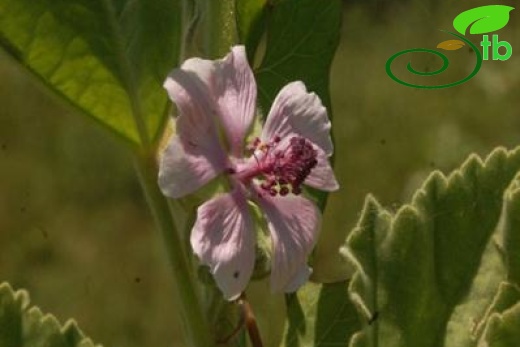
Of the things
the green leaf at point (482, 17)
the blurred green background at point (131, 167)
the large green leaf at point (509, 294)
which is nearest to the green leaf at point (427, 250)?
the large green leaf at point (509, 294)

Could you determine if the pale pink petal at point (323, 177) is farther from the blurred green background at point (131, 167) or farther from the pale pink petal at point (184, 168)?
the blurred green background at point (131, 167)

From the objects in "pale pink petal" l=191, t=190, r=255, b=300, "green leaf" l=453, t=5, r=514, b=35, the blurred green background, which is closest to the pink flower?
"pale pink petal" l=191, t=190, r=255, b=300

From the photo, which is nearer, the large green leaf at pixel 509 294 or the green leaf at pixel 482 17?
the large green leaf at pixel 509 294

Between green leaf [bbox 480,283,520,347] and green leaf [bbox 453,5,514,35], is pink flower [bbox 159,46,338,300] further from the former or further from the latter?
green leaf [bbox 453,5,514,35]

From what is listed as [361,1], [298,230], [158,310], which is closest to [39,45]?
[298,230]

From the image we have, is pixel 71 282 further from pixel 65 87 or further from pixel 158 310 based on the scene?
pixel 65 87
